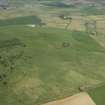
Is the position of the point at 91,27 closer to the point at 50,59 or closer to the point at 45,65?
the point at 50,59

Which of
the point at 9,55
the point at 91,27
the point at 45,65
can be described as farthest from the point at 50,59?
the point at 91,27

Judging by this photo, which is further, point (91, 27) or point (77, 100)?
point (91, 27)

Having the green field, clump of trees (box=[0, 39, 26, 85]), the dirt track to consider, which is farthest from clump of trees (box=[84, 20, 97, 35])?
the dirt track

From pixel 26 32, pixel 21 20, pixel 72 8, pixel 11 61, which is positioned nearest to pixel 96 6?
pixel 72 8

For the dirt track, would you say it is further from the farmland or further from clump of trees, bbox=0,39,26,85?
clump of trees, bbox=0,39,26,85

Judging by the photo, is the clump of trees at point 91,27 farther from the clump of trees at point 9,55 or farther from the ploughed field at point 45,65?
the clump of trees at point 9,55

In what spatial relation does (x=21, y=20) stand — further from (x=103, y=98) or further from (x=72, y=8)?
(x=103, y=98)

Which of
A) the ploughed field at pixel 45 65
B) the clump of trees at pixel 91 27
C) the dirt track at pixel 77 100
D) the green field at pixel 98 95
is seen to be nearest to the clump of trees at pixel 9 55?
the ploughed field at pixel 45 65
